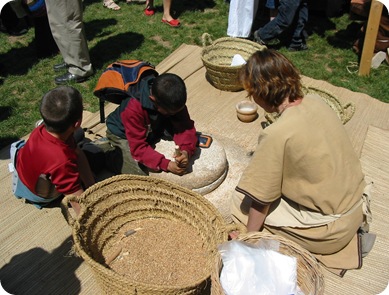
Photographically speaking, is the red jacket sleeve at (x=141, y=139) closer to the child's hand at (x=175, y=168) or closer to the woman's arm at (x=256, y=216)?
the child's hand at (x=175, y=168)

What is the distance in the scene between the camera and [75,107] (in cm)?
258

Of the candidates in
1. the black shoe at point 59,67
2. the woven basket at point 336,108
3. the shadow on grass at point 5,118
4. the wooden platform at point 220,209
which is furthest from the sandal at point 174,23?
the woven basket at point 336,108

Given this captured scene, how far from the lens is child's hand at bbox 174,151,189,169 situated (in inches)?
111

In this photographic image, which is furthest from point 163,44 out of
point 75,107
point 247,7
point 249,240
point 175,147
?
point 249,240

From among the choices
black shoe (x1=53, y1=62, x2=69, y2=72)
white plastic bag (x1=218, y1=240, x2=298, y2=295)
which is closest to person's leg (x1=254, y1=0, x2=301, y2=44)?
black shoe (x1=53, y1=62, x2=69, y2=72)

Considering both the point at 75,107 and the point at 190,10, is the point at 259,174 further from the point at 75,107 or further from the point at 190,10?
the point at 190,10

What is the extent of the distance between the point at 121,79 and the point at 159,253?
4.32 ft

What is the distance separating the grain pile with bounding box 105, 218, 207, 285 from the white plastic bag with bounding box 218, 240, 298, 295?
22.3 inches

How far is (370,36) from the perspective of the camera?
4.78 meters

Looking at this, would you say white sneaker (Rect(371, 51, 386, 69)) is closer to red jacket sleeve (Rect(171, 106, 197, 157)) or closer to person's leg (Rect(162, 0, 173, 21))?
person's leg (Rect(162, 0, 173, 21))

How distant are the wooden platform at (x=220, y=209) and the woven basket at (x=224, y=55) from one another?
14cm

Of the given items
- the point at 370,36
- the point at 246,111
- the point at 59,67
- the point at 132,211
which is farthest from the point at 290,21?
the point at 132,211

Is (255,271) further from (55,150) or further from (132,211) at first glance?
(55,150)

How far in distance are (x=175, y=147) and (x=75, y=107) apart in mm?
853
